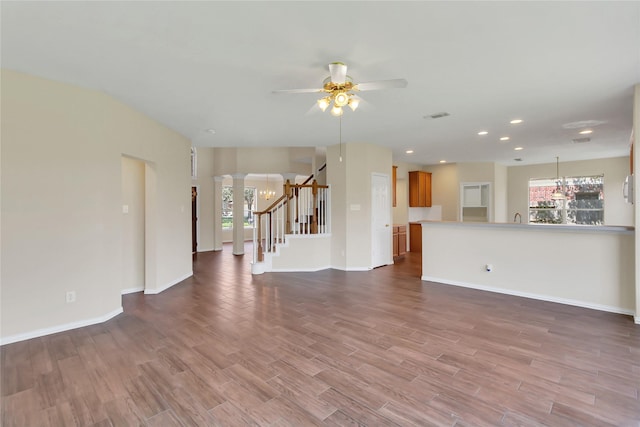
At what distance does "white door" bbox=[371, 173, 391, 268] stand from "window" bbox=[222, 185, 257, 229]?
7015mm

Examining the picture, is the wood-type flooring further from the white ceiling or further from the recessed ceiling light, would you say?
the recessed ceiling light

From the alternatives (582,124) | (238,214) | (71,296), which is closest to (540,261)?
(582,124)

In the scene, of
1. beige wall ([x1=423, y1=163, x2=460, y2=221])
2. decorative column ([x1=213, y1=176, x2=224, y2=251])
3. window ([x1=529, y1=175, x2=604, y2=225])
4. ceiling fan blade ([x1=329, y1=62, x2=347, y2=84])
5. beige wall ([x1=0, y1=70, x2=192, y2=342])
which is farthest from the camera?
decorative column ([x1=213, y1=176, x2=224, y2=251])

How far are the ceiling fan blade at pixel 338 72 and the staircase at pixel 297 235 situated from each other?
353 centimetres

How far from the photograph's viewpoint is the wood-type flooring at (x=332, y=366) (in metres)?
1.93

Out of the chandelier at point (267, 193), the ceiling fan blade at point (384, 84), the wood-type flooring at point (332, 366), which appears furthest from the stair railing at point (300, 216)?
the chandelier at point (267, 193)

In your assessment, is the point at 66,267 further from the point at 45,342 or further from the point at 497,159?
the point at 497,159

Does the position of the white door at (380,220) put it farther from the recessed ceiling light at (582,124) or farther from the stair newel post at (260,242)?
the recessed ceiling light at (582,124)

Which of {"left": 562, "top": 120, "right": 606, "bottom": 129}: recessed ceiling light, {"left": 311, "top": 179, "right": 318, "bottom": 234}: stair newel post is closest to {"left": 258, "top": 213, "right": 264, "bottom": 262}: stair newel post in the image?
{"left": 311, "top": 179, "right": 318, "bottom": 234}: stair newel post

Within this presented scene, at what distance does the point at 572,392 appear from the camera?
2135 mm

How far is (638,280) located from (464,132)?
125 inches

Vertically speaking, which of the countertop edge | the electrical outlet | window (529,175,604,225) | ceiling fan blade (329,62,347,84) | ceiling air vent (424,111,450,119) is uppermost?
ceiling air vent (424,111,450,119)

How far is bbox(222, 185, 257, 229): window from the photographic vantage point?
39.2ft

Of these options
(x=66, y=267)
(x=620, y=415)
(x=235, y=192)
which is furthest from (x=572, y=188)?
(x=66, y=267)
